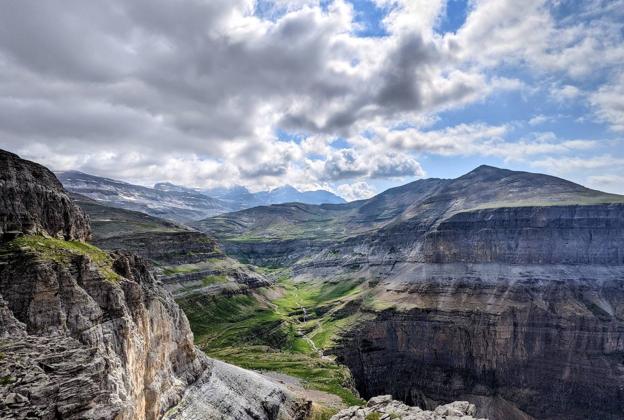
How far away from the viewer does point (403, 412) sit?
242 ft

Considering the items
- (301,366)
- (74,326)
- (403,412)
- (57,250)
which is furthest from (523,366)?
(57,250)

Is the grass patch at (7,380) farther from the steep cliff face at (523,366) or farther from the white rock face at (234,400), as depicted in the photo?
the steep cliff face at (523,366)

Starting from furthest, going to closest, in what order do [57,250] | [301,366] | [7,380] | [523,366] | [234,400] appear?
[523,366]
[301,366]
[234,400]
[57,250]
[7,380]

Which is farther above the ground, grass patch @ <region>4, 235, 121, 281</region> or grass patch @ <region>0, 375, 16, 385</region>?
grass patch @ <region>4, 235, 121, 281</region>

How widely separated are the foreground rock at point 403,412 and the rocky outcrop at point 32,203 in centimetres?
5666

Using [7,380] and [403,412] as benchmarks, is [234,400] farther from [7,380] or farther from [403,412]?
[7,380]

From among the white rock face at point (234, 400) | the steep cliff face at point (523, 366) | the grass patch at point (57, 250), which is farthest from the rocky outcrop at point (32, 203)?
the steep cliff face at point (523, 366)

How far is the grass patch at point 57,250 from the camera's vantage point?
5012 centimetres

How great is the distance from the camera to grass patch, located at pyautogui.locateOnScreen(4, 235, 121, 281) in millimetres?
50125

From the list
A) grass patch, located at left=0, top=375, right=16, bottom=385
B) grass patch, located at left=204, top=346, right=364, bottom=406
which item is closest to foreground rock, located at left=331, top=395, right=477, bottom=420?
grass patch, located at left=204, top=346, right=364, bottom=406

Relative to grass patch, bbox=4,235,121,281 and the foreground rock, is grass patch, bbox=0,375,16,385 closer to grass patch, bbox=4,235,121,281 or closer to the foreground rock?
grass patch, bbox=4,235,121,281

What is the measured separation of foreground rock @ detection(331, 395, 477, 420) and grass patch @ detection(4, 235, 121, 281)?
47829mm

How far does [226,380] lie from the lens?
308 ft

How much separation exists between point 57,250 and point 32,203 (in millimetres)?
9078
